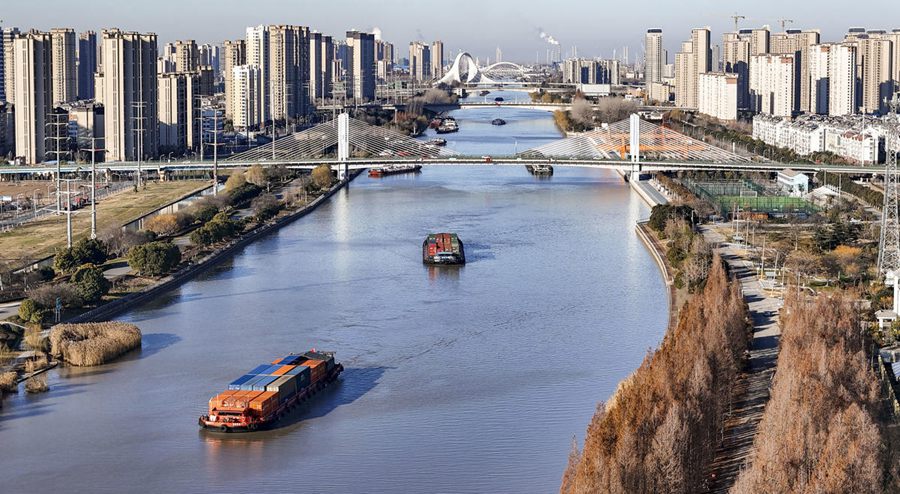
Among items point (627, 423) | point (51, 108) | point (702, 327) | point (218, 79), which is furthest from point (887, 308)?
point (218, 79)

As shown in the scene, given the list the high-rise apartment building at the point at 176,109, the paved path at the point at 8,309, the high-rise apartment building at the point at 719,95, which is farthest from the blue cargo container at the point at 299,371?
the high-rise apartment building at the point at 719,95

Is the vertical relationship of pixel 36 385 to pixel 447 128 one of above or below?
below

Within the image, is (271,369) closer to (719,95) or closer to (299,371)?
(299,371)

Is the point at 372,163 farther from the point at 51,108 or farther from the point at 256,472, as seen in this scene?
the point at 256,472

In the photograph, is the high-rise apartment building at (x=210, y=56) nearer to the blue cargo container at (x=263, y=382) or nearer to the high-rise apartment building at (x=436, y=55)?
the high-rise apartment building at (x=436, y=55)

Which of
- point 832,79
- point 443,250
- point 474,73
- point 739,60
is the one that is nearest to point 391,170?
point 443,250

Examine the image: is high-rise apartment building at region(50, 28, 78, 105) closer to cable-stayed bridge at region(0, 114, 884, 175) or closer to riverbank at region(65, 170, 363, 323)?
cable-stayed bridge at region(0, 114, 884, 175)

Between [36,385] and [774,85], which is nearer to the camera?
[36,385]
